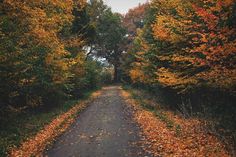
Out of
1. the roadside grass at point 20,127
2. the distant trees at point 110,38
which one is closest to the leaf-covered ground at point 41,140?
the roadside grass at point 20,127

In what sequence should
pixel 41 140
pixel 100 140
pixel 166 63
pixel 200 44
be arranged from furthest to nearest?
pixel 166 63 → pixel 200 44 → pixel 41 140 → pixel 100 140

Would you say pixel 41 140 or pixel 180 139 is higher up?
pixel 180 139

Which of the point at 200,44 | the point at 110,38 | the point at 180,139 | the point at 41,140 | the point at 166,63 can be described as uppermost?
the point at 110,38

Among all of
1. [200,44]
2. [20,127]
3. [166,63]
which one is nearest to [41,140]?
[20,127]

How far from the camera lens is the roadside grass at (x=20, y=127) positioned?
1509 centimetres

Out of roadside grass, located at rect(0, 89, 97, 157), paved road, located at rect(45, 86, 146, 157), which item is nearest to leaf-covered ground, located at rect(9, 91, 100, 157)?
roadside grass, located at rect(0, 89, 97, 157)

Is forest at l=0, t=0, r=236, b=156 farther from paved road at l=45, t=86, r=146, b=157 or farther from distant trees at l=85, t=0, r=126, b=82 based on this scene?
distant trees at l=85, t=0, r=126, b=82

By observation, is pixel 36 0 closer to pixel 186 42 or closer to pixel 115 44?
pixel 186 42

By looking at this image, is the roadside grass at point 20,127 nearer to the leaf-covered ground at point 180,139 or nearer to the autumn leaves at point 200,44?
the leaf-covered ground at point 180,139

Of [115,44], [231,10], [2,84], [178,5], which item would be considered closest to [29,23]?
[2,84]

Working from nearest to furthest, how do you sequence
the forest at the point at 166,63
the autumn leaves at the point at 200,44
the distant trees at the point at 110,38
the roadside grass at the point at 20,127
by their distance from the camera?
the autumn leaves at the point at 200,44, the forest at the point at 166,63, the roadside grass at the point at 20,127, the distant trees at the point at 110,38

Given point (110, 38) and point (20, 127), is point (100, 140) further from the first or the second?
point (110, 38)

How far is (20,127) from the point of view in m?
18.9

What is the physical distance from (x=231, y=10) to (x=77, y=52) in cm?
2167
